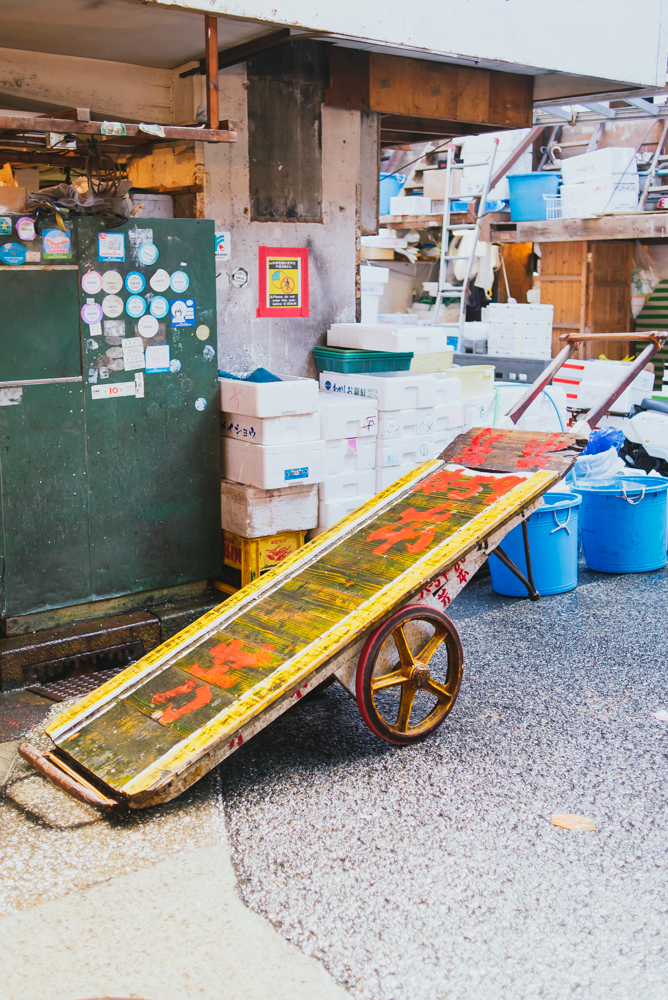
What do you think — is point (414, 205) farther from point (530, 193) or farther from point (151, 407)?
point (151, 407)

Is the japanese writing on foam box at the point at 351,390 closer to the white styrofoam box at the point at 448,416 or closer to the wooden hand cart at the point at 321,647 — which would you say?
the white styrofoam box at the point at 448,416

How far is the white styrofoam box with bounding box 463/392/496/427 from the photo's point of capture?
305 inches

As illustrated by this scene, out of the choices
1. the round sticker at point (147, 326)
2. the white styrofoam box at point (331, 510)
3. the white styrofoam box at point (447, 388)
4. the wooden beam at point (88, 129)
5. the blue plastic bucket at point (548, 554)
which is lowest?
the blue plastic bucket at point (548, 554)

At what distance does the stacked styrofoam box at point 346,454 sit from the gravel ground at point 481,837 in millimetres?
1393

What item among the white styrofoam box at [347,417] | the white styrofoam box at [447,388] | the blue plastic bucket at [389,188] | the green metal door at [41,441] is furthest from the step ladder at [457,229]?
the green metal door at [41,441]

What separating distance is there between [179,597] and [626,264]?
33.7 ft

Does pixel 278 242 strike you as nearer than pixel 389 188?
Yes

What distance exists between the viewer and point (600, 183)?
1241 cm

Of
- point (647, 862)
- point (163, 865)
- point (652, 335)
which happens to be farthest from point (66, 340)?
point (652, 335)

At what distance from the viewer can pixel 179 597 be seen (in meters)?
6.45

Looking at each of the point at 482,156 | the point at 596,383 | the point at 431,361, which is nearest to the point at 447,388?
the point at 431,361

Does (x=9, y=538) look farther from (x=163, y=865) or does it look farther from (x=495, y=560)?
(x=495, y=560)

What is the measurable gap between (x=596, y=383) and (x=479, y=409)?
3684 millimetres

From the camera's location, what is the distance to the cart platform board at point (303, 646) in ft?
13.2
